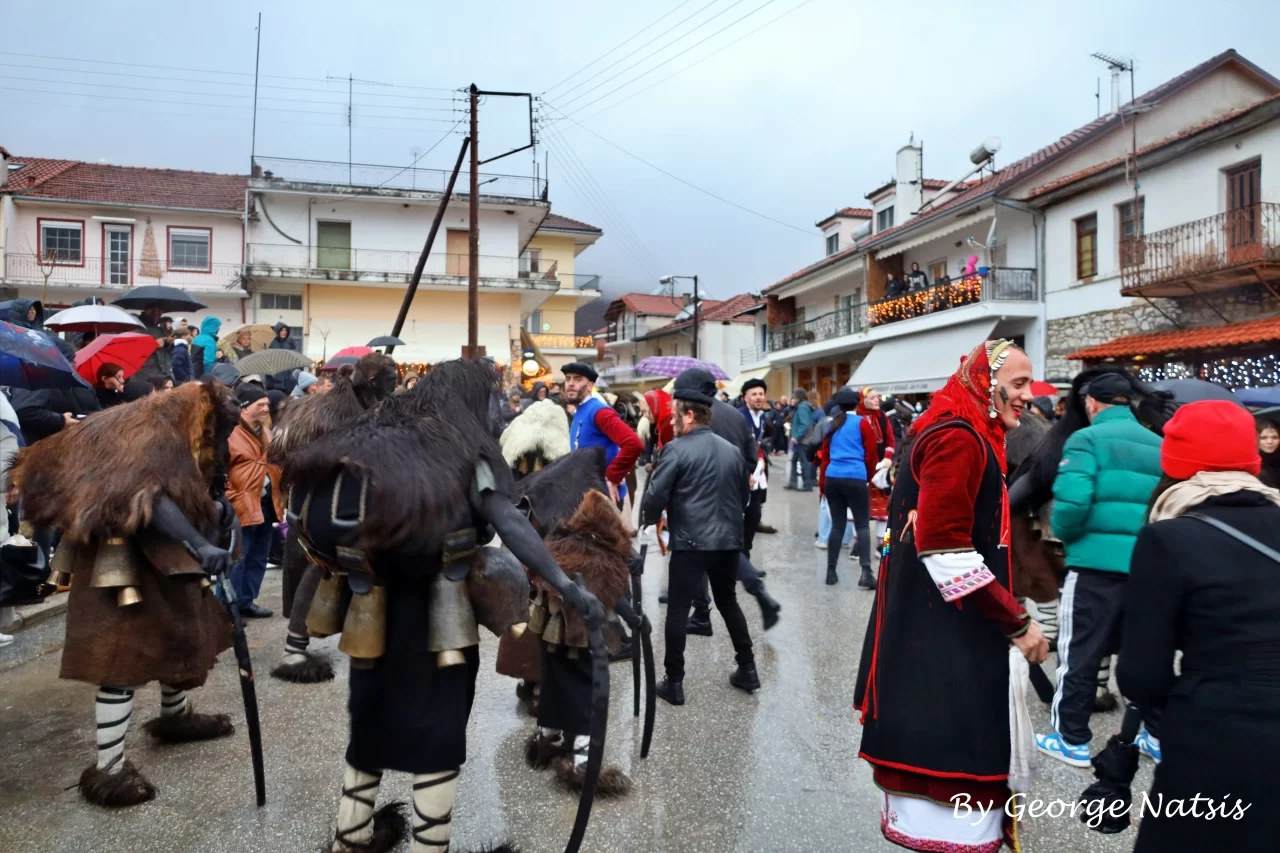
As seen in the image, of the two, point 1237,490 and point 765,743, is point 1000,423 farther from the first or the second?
point 765,743

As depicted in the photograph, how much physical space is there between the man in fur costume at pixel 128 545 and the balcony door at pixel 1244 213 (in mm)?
17587

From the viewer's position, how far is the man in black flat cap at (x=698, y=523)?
4863mm

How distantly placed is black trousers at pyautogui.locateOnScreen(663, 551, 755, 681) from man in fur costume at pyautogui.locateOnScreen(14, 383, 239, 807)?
254 centimetres

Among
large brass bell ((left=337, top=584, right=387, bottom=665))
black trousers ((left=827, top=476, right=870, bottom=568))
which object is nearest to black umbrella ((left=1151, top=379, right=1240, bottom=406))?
black trousers ((left=827, top=476, right=870, bottom=568))

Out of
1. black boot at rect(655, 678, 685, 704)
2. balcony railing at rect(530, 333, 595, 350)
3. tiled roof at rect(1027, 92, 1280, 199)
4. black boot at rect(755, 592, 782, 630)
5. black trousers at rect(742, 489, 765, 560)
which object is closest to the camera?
black boot at rect(655, 678, 685, 704)

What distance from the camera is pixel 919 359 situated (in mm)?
24125

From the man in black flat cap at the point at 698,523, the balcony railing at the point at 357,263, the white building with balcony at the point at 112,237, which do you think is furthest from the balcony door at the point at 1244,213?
the white building with balcony at the point at 112,237

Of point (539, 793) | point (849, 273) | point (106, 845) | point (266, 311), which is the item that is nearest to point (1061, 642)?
point (539, 793)

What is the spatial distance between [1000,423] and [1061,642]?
6.52 feet

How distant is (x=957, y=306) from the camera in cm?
2255

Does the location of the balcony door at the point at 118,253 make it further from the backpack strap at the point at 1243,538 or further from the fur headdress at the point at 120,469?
the backpack strap at the point at 1243,538

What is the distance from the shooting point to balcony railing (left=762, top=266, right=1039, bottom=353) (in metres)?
21.2

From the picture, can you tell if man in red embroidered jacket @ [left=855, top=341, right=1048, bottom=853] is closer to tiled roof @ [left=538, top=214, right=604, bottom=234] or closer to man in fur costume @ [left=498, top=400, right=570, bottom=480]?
Answer: man in fur costume @ [left=498, top=400, right=570, bottom=480]

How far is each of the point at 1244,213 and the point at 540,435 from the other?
1670 cm
